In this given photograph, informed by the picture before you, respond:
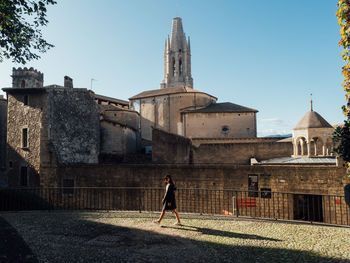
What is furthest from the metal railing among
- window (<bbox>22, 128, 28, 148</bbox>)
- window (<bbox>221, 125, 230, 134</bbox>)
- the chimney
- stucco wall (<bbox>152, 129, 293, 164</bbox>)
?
window (<bbox>221, 125, 230, 134</bbox>)

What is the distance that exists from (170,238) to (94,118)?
18.4 meters

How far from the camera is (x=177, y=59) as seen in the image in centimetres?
6456

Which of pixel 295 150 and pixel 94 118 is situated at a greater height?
pixel 94 118

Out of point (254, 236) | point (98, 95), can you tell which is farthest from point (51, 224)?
point (98, 95)

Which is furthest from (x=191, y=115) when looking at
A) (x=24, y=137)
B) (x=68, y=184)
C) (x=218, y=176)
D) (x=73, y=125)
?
(x=24, y=137)

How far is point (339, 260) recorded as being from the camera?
504cm

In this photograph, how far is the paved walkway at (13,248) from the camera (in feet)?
17.1

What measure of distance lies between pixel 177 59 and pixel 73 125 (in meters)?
48.0

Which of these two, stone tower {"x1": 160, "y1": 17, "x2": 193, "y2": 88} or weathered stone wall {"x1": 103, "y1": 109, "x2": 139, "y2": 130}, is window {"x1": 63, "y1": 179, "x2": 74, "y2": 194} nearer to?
weathered stone wall {"x1": 103, "y1": 109, "x2": 139, "y2": 130}

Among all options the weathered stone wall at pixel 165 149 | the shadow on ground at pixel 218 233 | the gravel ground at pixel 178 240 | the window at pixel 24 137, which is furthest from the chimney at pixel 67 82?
the shadow on ground at pixel 218 233

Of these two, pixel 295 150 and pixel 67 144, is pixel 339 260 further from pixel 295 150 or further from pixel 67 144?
pixel 67 144

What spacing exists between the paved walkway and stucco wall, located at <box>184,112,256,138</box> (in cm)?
2489

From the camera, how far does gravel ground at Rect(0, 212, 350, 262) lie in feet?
17.3

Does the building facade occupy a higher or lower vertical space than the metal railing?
higher
